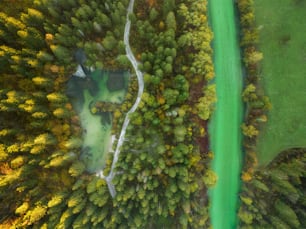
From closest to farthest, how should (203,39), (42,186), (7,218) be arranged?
1. (7,218)
2. (42,186)
3. (203,39)

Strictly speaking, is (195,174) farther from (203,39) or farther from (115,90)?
(203,39)

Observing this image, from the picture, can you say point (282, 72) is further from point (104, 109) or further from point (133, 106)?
point (104, 109)

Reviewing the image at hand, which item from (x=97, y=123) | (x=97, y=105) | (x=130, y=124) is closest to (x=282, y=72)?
(x=130, y=124)

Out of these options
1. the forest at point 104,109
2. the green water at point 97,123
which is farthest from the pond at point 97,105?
the forest at point 104,109

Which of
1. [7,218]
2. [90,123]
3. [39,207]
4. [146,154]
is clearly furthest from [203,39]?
[7,218]

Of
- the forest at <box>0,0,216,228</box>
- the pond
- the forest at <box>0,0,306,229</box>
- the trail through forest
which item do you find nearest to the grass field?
the forest at <box>0,0,306,229</box>

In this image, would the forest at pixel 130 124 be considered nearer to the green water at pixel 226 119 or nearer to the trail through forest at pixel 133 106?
the trail through forest at pixel 133 106
